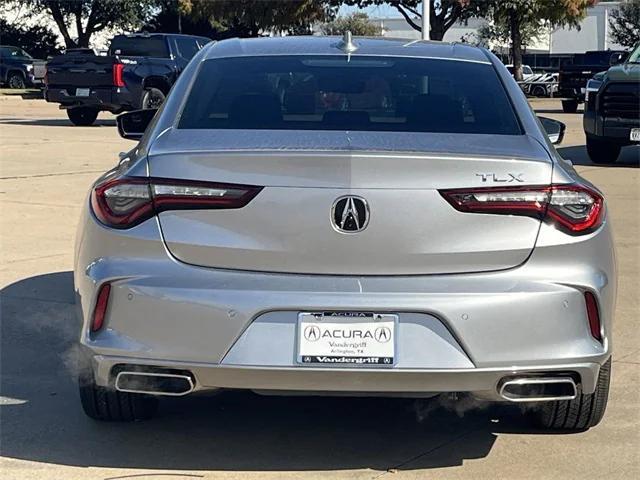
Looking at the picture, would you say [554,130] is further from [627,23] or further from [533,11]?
[627,23]

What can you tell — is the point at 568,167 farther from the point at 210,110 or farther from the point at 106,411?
the point at 106,411

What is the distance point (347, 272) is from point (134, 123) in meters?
2.25

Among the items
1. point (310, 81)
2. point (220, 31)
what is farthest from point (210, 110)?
point (220, 31)

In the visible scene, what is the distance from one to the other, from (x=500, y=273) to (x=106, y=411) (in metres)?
1.70

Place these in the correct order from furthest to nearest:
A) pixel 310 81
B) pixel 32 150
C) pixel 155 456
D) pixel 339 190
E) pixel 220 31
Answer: pixel 220 31
pixel 32 150
pixel 310 81
pixel 155 456
pixel 339 190

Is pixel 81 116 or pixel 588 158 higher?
pixel 588 158

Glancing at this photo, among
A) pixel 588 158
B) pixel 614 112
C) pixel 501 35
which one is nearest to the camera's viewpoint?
pixel 614 112

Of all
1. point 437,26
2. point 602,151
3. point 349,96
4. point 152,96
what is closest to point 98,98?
point 152,96

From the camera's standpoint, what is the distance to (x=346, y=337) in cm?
383

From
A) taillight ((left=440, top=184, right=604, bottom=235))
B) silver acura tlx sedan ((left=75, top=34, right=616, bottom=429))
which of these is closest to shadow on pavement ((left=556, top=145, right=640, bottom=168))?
taillight ((left=440, top=184, right=604, bottom=235))

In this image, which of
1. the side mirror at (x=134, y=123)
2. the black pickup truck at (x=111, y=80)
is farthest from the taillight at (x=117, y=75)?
the side mirror at (x=134, y=123)

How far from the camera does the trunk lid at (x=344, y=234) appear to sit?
12.8 feet

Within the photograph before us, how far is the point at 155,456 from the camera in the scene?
172 inches

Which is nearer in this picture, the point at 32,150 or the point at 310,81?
the point at 310,81
